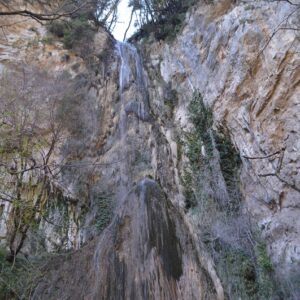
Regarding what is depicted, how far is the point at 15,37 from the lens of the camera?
13875 mm

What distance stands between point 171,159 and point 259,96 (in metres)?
3.86

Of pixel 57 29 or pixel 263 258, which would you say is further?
pixel 57 29

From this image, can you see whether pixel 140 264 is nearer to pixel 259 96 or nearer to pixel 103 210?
pixel 259 96

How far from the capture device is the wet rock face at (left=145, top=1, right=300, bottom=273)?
6.60 m

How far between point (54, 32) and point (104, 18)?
298cm

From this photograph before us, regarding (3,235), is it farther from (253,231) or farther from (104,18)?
(104,18)

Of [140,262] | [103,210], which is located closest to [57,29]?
[103,210]

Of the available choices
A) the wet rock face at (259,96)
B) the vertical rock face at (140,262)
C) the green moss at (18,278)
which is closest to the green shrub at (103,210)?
the green moss at (18,278)

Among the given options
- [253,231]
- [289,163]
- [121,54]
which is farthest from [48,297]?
[121,54]

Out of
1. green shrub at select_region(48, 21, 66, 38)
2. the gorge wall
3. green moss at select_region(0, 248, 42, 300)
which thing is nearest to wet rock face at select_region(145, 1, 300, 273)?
the gorge wall

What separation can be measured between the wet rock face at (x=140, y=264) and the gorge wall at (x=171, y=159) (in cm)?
2

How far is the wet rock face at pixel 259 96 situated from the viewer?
260 inches

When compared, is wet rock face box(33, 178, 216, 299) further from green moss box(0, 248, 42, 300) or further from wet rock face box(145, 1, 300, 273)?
wet rock face box(145, 1, 300, 273)

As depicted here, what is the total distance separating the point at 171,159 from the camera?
10.7 meters
